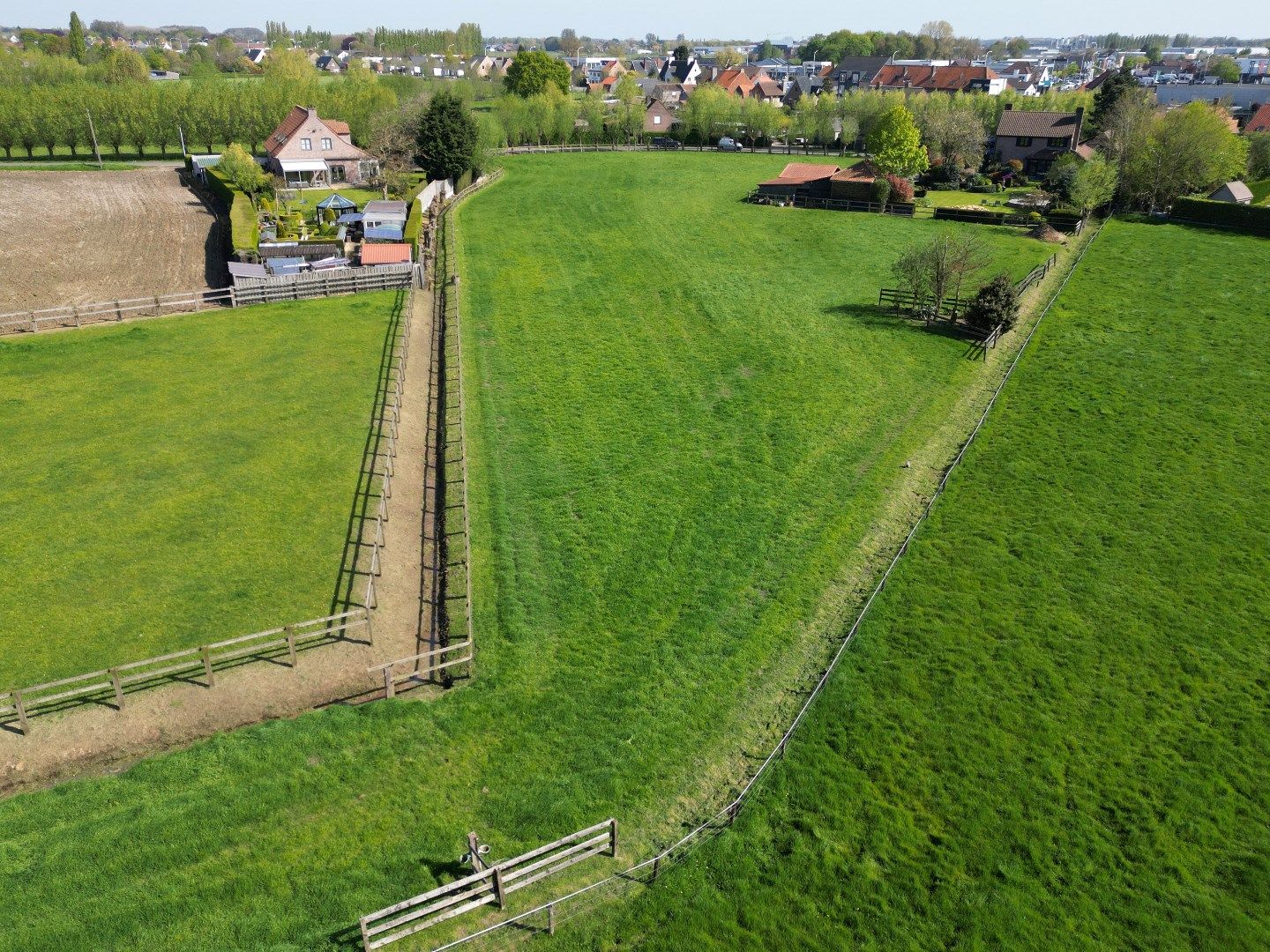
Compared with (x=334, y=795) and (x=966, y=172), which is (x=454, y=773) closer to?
(x=334, y=795)

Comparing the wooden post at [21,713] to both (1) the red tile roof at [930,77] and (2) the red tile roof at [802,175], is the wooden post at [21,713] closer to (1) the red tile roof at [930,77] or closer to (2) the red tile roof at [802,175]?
(2) the red tile roof at [802,175]

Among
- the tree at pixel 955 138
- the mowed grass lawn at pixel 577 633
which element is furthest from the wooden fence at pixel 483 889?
the tree at pixel 955 138

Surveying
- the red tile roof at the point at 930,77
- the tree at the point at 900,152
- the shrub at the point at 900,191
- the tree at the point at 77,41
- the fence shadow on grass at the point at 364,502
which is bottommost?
the fence shadow on grass at the point at 364,502

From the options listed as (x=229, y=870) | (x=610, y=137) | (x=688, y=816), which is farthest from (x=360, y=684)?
(x=610, y=137)

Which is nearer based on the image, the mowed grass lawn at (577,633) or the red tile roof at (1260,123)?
the mowed grass lawn at (577,633)

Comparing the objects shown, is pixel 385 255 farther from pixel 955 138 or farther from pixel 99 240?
pixel 955 138

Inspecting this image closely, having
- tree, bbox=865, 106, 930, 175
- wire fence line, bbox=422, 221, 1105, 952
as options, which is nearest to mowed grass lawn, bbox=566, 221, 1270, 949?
wire fence line, bbox=422, 221, 1105, 952
